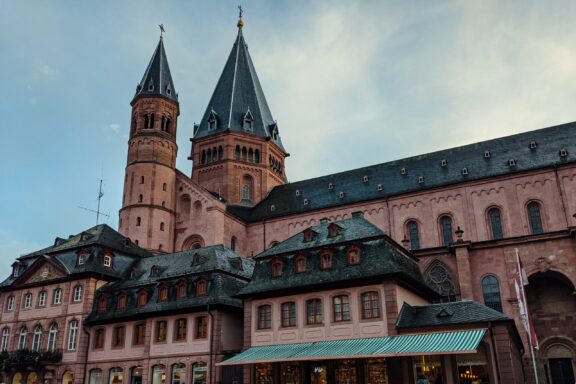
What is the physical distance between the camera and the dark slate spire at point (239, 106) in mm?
71188

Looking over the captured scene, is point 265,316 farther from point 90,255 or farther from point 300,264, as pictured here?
point 90,255

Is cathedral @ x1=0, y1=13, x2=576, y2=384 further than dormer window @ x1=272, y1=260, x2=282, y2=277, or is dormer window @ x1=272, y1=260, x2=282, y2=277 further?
dormer window @ x1=272, y1=260, x2=282, y2=277

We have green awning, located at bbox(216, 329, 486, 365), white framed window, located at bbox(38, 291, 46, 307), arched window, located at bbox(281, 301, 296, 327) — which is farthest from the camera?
white framed window, located at bbox(38, 291, 46, 307)

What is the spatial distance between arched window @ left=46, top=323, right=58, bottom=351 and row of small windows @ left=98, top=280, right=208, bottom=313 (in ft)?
14.2

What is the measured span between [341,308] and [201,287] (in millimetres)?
11088

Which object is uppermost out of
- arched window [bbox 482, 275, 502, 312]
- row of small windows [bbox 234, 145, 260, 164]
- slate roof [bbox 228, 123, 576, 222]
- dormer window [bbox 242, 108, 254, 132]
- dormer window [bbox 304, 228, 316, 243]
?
dormer window [bbox 242, 108, 254, 132]

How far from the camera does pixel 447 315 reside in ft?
94.0

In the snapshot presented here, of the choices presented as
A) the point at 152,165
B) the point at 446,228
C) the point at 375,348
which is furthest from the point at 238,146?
the point at 375,348

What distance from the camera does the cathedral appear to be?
Answer: 29.5 meters

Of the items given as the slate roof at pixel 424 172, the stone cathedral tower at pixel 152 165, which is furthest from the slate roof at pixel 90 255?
the slate roof at pixel 424 172

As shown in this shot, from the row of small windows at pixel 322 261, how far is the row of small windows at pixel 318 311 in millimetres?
1987

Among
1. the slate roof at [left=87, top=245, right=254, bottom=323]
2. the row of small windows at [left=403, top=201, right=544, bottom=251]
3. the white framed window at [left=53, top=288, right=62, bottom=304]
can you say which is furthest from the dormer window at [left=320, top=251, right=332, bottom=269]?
the white framed window at [left=53, top=288, right=62, bottom=304]

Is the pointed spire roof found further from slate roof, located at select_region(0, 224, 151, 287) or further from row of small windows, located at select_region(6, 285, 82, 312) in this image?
row of small windows, located at select_region(6, 285, 82, 312)

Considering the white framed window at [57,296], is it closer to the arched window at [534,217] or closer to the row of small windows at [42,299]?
the row of small windows at [42,299]
